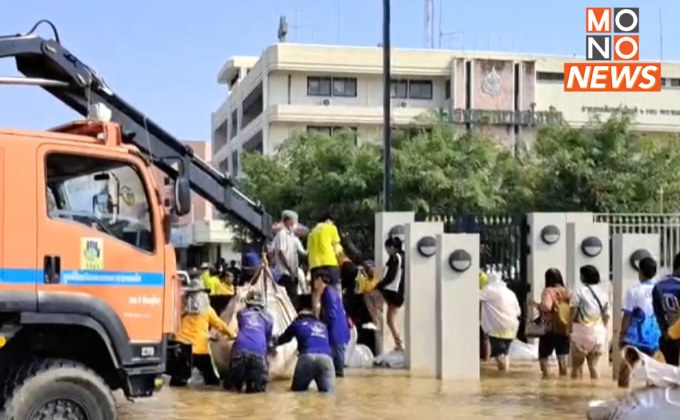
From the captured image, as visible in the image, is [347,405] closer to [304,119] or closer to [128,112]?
[128,112]

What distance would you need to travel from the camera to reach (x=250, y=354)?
1338 centimetres

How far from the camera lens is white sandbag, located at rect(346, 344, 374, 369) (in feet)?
55.9

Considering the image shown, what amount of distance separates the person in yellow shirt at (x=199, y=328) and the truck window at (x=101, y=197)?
12.6 feet

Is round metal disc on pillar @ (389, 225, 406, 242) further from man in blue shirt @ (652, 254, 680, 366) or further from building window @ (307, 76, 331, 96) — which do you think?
building window @ (307, 76, 331, 96)

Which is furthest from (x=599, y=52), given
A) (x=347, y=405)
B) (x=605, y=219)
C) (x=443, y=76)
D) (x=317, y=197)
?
(x=347, y=405)

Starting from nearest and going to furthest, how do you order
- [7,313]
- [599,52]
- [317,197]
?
1. [7,313]
2. [317,197]
3. [599,52]

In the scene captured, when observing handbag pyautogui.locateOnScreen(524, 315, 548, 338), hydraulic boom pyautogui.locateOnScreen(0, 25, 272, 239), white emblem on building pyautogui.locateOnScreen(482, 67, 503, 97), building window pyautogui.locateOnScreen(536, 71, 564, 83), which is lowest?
handbag pyautogui.locateOnScreen(524, 315, 548, 338)

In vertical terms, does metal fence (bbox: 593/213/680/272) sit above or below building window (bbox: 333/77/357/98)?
below

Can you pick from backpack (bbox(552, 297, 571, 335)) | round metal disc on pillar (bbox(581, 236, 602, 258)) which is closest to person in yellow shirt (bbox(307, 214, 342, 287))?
backpack (bbox(552, 297, 571, 335))

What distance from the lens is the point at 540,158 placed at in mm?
38062

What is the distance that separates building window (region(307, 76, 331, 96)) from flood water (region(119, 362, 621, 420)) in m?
42.2

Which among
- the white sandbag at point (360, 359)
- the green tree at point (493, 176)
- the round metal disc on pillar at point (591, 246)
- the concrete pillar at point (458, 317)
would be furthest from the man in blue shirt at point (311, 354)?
the green tree at point (493, 176)

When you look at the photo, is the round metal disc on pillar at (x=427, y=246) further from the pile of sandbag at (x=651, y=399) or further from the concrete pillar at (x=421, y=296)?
the pile of sandbag at (x=651, y=399)

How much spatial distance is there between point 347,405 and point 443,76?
46.5m
